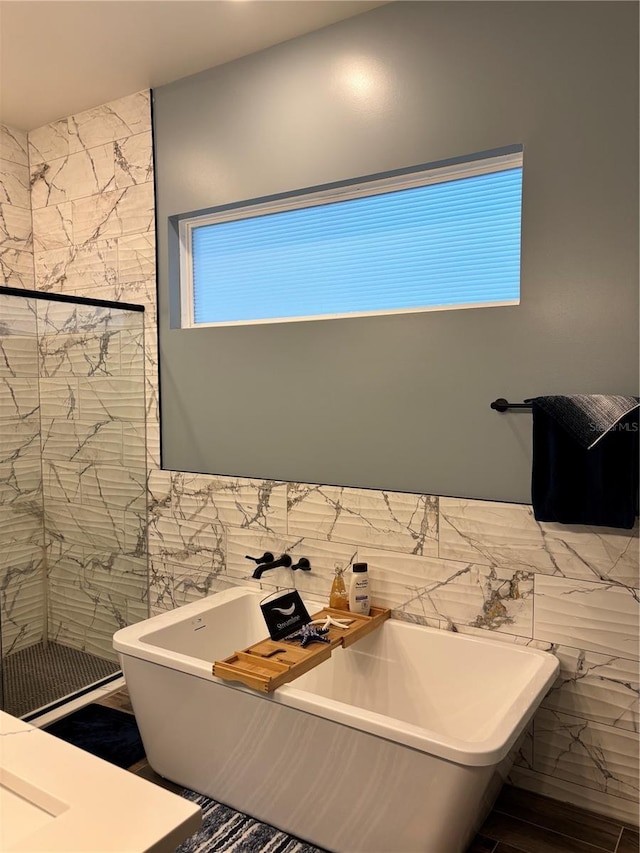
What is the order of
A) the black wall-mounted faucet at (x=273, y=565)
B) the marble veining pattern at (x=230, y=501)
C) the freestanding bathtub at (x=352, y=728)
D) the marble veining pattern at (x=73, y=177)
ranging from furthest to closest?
1. the marble veining pattern at (x=73, y=177)
2. the marble veining pattern at (x=230, y=501)
3. the black wall-mounted faucet at (x=273, y=565)
4. the freestanding bathtub at (x=352, y=728)

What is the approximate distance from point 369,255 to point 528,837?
2.27 metres


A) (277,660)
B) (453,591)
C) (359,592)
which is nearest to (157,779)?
(277,660)

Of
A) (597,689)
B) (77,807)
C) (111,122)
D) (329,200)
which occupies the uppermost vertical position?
(111,122)

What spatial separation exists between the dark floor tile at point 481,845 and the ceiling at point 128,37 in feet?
10.1

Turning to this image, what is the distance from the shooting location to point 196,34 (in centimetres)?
280

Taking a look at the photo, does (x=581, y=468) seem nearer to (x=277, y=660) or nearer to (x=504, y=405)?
(x=504, y=405)

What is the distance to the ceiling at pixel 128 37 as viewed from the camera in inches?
102

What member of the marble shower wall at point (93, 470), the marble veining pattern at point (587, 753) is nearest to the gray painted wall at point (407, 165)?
the marble shower wall at point (93, 470)

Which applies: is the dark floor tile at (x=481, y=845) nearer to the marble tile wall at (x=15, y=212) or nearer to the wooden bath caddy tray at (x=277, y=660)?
the wooden bath caddy tray at (x=277, y=660)

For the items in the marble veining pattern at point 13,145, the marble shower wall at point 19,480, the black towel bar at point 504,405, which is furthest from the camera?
the marble veining pattern at point 13,145

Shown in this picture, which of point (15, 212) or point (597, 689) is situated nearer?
point (597, 689)

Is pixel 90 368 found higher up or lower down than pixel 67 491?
higher up

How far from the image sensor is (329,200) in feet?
9.57

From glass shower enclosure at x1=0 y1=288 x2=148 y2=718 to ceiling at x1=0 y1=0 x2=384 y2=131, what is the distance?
110 centimetres
